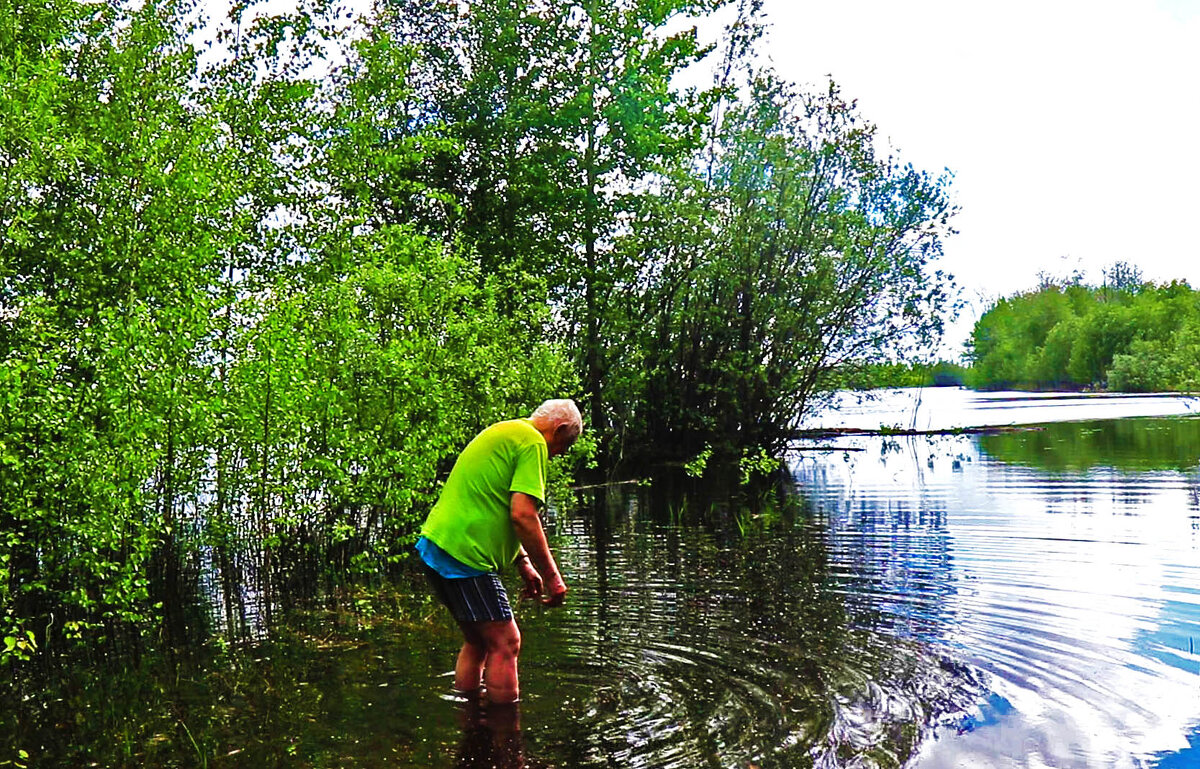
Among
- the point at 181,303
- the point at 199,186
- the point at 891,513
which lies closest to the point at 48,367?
the point at 181,303

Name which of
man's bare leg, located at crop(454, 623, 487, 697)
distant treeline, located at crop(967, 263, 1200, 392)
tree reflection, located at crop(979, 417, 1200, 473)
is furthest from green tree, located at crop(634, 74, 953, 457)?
distant treeline, located at crop(967, 263, 1200, 392)

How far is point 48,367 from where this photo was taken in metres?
8.59

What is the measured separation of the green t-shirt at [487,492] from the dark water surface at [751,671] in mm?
1075

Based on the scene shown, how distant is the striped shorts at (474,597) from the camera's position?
6.70 metres

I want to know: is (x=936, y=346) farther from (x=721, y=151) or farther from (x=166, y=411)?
(x=166, y=411)

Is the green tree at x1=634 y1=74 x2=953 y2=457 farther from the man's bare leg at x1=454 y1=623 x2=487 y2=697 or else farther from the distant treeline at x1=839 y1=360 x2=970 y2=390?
the man's bare leg at x1=454 y1=623 x2=487 y2=697

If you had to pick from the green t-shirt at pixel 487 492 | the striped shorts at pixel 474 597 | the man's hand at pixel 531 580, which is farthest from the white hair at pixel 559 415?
the striped shorts at pixel 474 597

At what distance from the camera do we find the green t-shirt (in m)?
6.64

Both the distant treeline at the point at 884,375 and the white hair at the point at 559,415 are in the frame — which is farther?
the distant treeline at the point at 884,375

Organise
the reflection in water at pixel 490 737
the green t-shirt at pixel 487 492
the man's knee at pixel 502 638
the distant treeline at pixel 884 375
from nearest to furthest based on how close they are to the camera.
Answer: the reflection in water at pixel 490 737, the green t-shirt at pixel 487 492, the man's knee at pixel 502 638, the distant treeline at pixel 884 375

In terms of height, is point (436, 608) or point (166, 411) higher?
point (166, 411)

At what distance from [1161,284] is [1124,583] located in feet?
358

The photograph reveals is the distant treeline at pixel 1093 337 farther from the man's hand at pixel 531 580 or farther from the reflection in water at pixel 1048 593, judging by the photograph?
the man's hand at pixel 531 580

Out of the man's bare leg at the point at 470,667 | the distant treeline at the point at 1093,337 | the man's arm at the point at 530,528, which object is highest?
the distant treeline at the point at 1093,337
